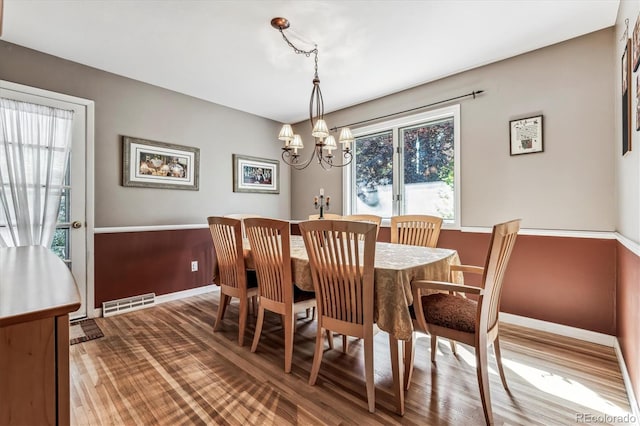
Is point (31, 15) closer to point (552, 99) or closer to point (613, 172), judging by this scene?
point (552, 99)

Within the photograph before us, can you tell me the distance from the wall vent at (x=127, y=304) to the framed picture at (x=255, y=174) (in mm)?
1719

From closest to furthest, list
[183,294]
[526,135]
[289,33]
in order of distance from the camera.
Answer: [289,33], [526,135], [183,294]

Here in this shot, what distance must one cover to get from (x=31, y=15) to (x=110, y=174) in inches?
54.8

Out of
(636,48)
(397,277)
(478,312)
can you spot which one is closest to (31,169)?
(397,277)

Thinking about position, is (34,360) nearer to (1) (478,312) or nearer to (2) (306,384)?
(2) (306,384)

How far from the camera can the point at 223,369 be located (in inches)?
78.3

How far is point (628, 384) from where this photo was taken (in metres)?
1.71

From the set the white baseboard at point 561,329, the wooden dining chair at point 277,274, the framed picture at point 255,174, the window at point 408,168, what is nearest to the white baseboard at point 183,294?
the framed picture at point 255,174

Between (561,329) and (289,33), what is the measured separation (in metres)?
3.37

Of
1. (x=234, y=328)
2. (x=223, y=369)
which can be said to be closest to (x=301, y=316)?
(x=234, y=328)

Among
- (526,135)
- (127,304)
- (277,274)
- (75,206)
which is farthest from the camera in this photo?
(127,304)

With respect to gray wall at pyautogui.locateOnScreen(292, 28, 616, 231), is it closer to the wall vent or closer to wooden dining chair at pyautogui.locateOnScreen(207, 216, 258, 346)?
wooden dining chair at pyautogui.locateOnScreen(207, 216, 258, 346)

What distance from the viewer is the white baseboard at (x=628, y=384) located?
4.83 ft

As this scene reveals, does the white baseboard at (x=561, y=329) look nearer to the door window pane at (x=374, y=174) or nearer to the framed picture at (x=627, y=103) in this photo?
the framed picture at (x=627, y=103)
